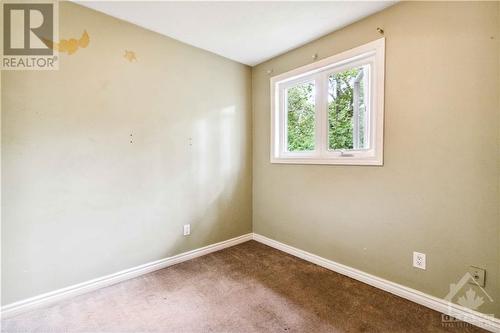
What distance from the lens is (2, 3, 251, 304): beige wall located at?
168cm

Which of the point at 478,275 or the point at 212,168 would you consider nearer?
the point at 478,275

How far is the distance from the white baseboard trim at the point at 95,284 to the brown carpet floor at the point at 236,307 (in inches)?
2.1

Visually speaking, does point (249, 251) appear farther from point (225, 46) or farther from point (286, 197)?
point (225, 46)

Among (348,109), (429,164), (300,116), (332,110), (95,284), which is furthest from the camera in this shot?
(300,116)

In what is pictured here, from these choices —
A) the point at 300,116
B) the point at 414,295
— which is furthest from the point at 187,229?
the point at 414,295

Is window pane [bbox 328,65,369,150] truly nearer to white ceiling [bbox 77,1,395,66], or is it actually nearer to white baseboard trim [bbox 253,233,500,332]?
white ceiling [bbox 77,1,395,66]

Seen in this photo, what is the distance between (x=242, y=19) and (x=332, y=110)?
1203 mm

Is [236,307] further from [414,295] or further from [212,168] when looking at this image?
[212,168]

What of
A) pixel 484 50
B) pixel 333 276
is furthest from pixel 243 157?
pixel 484 50

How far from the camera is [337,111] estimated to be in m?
2.33

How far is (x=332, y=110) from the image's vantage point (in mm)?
2369

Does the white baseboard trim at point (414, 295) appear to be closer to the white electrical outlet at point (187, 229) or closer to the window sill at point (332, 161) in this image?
the window sill at point (332, 161)

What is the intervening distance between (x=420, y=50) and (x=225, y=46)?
71.0 inches

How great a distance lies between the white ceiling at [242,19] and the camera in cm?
187
